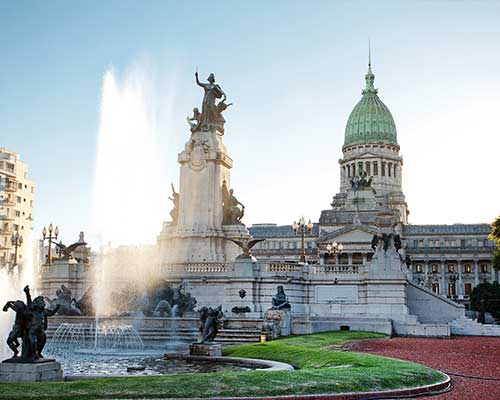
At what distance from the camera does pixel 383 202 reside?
143625mm

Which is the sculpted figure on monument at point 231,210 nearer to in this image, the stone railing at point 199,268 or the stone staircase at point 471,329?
the stone railing at point 199,268

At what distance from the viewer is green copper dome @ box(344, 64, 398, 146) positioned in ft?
509

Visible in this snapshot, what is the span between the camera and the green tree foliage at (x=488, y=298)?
6850 centimetres

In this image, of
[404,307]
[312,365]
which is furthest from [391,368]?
[404,307]

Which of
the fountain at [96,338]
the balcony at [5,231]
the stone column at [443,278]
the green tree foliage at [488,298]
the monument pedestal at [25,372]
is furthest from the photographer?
the stone column at [443,278]

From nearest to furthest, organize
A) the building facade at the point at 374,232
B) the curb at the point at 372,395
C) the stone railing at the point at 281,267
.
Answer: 1. the curb at the point at 372,395
2. the stone railing at the point at 281,267
3. the building facade at the point at 374,232

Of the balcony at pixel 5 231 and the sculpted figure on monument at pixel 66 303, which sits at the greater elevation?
the balcony at pixel 5 231

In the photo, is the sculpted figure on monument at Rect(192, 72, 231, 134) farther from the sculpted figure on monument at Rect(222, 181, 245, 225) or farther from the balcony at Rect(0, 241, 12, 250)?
the balcony at Rect(0, 241, 12, 250)

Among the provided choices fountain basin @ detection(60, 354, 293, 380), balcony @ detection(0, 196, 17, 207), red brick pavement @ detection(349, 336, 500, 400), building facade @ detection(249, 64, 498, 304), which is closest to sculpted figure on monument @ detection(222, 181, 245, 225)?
red brick pavement @ detection(349, 336, 500, 400)

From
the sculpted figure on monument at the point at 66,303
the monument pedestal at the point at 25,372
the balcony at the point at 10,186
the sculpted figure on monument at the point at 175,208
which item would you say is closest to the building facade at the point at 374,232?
the balcony at the point at 10,186

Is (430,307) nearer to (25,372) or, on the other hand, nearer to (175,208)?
(175,208)

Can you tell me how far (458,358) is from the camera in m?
25.4

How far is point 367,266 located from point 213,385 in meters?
30.2

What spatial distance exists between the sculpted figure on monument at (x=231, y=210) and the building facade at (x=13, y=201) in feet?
126
